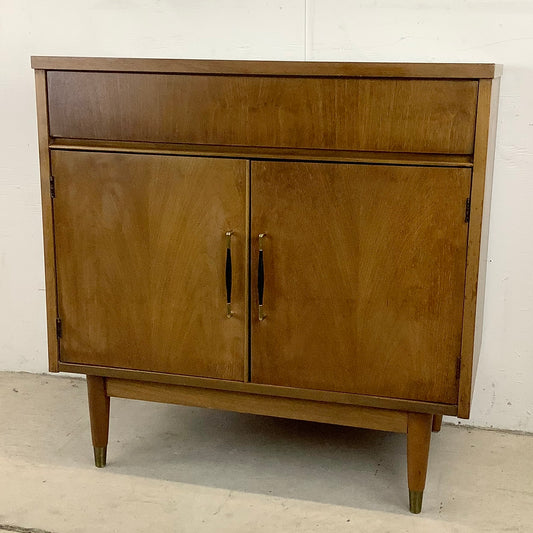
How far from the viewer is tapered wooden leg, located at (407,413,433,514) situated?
5.82 feet

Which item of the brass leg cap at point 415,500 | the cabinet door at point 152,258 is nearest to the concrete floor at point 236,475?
the brass leg cap at point 415,500

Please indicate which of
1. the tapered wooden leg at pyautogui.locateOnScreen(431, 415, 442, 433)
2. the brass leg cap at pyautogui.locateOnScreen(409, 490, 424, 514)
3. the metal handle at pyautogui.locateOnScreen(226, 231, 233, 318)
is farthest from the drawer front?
the tapered wooden leg at pyautogui.locateOnScreen(431, 415, 442, 433)

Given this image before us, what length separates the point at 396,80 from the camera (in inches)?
63.2

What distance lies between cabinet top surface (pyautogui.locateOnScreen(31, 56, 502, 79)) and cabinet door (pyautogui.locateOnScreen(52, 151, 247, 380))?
0.18 m

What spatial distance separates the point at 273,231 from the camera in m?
1.73

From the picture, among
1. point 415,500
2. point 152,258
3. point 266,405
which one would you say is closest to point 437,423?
point 415,500

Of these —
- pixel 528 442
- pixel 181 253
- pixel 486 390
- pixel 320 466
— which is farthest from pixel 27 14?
pixel 528 442

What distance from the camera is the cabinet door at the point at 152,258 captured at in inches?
69.4

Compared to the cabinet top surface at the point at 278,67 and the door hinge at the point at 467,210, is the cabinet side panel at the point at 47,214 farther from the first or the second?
the door hinge at the point at 467,210

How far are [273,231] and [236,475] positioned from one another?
2.00 feet

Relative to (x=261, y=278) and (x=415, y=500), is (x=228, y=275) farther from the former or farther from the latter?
(x=415, y=500)

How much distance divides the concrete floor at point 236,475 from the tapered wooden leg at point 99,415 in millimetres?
42

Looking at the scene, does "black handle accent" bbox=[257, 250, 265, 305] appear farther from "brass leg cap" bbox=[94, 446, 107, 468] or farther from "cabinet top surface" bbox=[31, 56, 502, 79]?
"brass leg cap" bbox=[94, 446, 107, 468]

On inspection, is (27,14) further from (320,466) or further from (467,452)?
(467,452)
